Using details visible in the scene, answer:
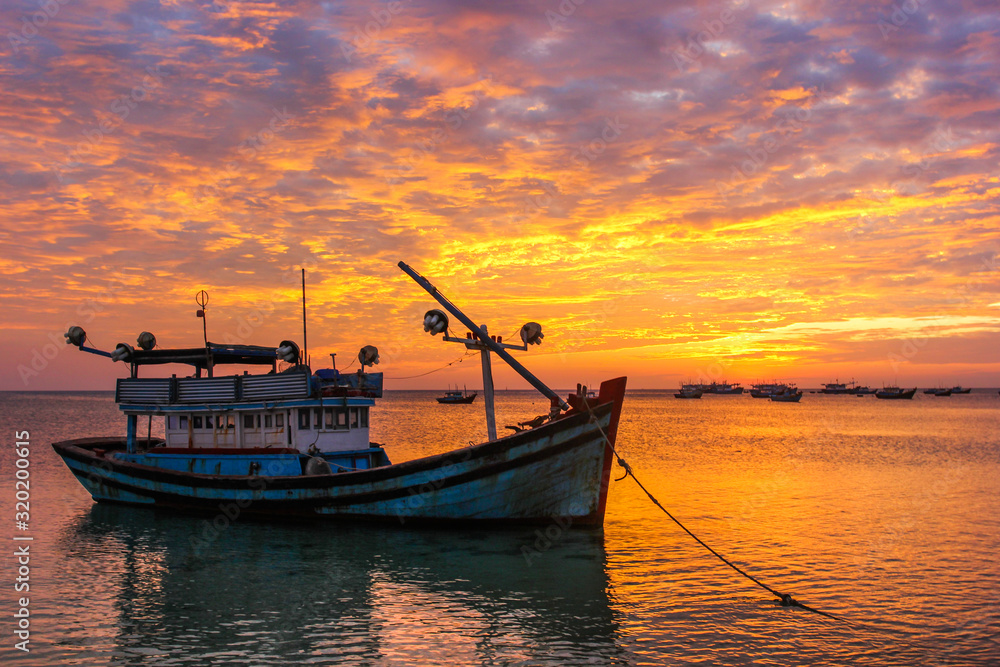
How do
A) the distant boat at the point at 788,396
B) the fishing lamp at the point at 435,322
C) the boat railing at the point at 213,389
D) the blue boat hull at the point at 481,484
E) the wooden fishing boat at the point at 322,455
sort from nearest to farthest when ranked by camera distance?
the blue boat hull at the point at 481,484 → the wooden fishing boat at the point at 322,455 → the fishing lamp at the point at 435,322 → the boat railing at the point at 213,389 → the distant boat at the point at 788,396

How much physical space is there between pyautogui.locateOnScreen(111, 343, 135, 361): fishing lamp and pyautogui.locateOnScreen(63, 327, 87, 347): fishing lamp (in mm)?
1304

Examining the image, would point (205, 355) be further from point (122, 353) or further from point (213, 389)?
point (122, 353)

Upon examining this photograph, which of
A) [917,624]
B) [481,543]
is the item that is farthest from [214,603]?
[917,624]

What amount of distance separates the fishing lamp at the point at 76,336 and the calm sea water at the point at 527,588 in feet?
19.7

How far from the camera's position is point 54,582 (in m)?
15.5

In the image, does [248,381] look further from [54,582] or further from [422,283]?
[54,582]

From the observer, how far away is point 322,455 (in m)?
22.1

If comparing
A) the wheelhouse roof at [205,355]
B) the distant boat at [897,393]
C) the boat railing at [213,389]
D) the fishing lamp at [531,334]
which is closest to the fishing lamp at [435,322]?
the fishing lamp at [531,334]

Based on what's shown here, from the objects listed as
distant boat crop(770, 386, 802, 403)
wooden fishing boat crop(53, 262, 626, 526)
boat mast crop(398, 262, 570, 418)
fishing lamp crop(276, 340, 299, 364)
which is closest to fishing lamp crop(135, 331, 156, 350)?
wooden fishing boat crop(53, 262, 626, 526)

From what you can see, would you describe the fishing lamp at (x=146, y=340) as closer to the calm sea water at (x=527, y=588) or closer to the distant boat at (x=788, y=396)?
the calm sea water at (x=527, y=588)

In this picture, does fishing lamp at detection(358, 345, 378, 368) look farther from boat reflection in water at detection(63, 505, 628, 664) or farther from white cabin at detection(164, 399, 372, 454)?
boat reflection in water at detection(63, 505, 628, 664)

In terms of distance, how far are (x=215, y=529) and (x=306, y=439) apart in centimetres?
372

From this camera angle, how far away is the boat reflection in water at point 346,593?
1159 cm

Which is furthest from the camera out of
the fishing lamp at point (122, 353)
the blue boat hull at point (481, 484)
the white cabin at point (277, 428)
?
the fishing lamp at point (122, 353)
